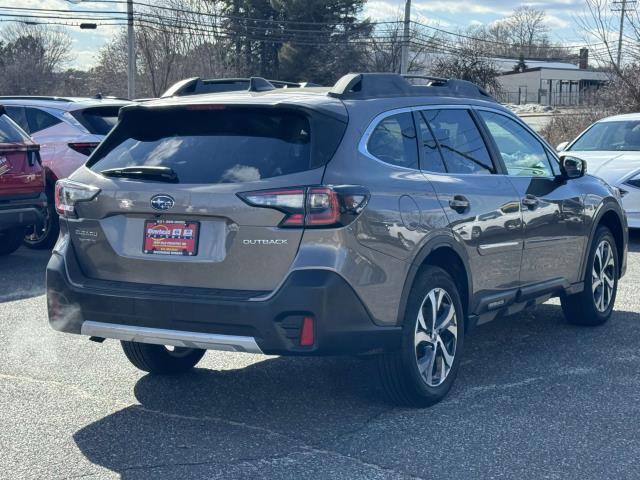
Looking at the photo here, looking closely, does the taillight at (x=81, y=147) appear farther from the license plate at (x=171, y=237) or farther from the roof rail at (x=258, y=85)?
the license plate at (x=171, y=237)

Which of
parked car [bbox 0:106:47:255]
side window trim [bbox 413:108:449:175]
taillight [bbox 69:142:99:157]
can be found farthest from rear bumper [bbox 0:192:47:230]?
side window trim [bbox 413:108:449:175]

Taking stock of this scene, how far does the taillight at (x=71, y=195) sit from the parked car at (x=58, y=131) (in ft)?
20.6

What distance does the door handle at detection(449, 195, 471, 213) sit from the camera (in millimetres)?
5602

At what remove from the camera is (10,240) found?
11.1 meters

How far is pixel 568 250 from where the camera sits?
703 cm

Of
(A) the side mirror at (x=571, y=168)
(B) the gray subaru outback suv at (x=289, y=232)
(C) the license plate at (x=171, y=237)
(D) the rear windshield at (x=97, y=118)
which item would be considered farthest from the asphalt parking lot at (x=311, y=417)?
(D) the rear windshield at (x=97, y=118)

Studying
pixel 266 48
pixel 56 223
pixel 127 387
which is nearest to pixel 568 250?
pixel 127 387

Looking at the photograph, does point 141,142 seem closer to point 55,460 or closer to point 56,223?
point 55,460

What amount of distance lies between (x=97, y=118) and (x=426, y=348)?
761 cm

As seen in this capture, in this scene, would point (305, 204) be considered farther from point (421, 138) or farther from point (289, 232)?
point (421, 138)

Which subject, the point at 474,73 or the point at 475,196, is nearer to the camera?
the point at 475,196

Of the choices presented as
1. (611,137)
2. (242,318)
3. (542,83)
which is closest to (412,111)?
(242,318)

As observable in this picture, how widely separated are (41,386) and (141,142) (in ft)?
5.39

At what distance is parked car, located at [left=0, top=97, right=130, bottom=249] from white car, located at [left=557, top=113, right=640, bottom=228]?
235 inches
